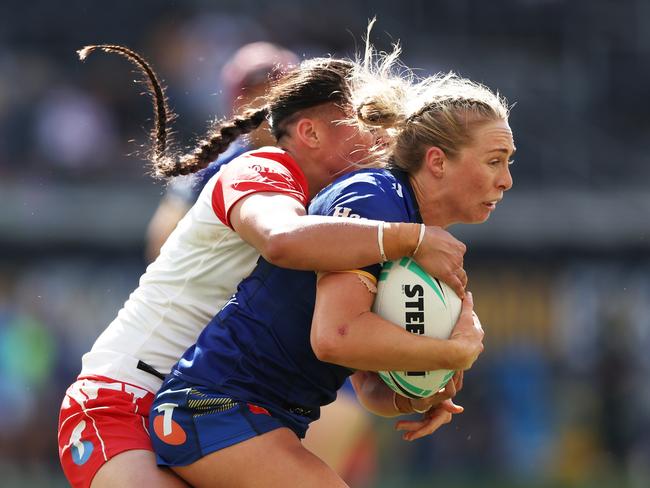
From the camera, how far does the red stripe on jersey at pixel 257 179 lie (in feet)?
12.6

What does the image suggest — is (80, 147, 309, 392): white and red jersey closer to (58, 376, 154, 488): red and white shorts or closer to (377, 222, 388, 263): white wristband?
(58, 376, 154, 488): red and white shorts

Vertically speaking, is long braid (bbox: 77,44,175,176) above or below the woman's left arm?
above

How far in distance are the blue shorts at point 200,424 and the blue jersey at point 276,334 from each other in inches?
1.5

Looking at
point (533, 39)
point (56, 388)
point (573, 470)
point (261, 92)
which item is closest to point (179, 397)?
point (261, 92)

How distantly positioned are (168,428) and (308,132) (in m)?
1.17

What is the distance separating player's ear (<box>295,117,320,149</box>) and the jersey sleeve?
29 cm

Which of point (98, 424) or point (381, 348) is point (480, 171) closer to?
point (381, 348)

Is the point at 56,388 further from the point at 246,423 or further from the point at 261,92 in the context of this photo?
the point at 246,423

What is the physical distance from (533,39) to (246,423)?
1631 centimetres

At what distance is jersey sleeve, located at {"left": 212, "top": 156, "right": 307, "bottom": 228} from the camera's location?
3.85 metres

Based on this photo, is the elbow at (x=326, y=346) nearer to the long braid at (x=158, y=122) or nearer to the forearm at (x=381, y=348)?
the forearm at (x=381, y=348)

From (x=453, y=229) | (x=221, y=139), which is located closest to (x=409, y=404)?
(x=221, y=139)

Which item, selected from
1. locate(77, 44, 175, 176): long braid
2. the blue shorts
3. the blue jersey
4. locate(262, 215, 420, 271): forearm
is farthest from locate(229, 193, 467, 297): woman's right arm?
locate(77, 44, 175, 176): long braid

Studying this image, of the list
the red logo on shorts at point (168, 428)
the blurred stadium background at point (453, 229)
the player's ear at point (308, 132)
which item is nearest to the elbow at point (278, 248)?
the red logo on shorts at point (168, 428)
